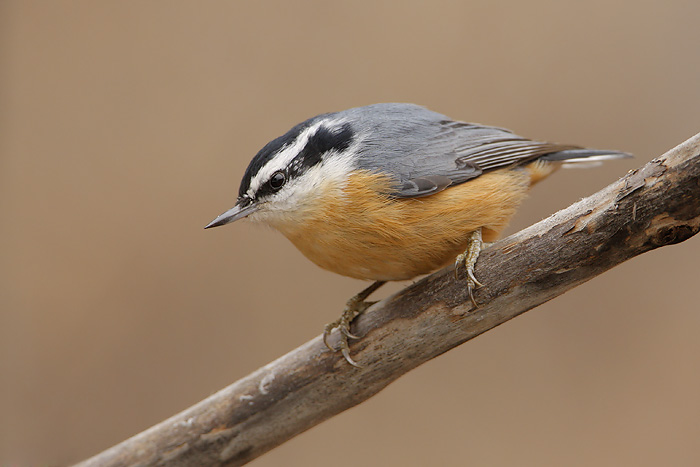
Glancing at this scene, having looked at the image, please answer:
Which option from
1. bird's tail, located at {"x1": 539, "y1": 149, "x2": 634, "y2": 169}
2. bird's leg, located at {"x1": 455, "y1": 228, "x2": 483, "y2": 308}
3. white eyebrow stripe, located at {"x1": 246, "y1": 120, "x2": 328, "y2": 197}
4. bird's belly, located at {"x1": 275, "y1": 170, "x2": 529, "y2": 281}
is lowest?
bird's leg, located at {"x1": 455, "y1": 228, "x2": 483, "y2": 308}

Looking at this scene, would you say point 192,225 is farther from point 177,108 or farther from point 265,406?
point 265,406

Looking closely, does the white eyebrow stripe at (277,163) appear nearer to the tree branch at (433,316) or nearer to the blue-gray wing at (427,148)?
the blue-gray wing at (427,148)

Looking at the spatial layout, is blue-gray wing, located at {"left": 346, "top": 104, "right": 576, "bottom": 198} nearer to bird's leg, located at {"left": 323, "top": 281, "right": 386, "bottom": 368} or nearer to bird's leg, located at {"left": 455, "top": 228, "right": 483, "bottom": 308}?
bird's leg, located at {"left": 455, "top": 228, "right": 483, "bottom": 308}

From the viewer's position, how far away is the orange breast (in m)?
2.18

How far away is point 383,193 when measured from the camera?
2209 mm

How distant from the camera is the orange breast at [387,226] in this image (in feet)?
7.16

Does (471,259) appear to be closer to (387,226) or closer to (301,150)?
(387,226)

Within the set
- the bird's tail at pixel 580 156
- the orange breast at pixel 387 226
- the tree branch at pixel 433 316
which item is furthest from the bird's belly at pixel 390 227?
the bird's tail at pixel 580 156

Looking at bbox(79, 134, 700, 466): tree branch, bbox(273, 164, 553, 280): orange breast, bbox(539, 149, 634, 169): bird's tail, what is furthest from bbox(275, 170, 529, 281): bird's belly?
bbox(539, 149, 634, 169): bird's tail

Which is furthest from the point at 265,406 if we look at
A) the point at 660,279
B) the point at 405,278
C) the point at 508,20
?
the point at 508,20

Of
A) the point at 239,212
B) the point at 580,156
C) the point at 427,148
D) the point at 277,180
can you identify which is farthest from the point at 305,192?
the point at 580,156

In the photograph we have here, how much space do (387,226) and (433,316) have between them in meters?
0.38

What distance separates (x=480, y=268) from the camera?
2.12 m

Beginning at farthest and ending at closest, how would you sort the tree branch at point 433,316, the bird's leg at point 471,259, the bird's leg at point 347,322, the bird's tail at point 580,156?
the bird's tail at point 580,156 < the bird's leg at point 347,322 < the bird's leg at point 471,259 < the tree branch at point 433,316
